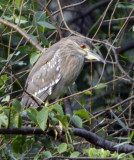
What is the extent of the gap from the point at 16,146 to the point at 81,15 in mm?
2827

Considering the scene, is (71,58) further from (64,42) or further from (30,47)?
(30,47)

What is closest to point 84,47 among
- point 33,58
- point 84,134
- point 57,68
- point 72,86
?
point 57,68

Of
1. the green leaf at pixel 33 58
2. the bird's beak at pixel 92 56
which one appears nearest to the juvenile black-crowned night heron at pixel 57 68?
the bird's beak at pixel 92 56

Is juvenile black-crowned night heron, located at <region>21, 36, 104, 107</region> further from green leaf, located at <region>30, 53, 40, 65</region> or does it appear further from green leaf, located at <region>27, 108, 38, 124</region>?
green leaf, located at <region>27, 108, 38, 124</region>

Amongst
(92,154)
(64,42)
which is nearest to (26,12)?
(64,42)

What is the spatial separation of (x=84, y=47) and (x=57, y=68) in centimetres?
37

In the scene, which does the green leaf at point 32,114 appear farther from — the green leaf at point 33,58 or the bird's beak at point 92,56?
the bird's beak at point 92,56

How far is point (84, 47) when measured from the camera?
432 centimetres

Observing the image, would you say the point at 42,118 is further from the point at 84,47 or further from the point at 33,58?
the point at 84,47

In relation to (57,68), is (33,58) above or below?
Result: above

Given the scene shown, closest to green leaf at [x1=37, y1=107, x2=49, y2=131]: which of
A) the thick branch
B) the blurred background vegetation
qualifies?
the blurred background vegetation

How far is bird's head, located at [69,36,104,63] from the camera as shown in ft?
13.7

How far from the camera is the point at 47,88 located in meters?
4.37

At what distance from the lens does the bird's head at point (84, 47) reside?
13.7 ft
